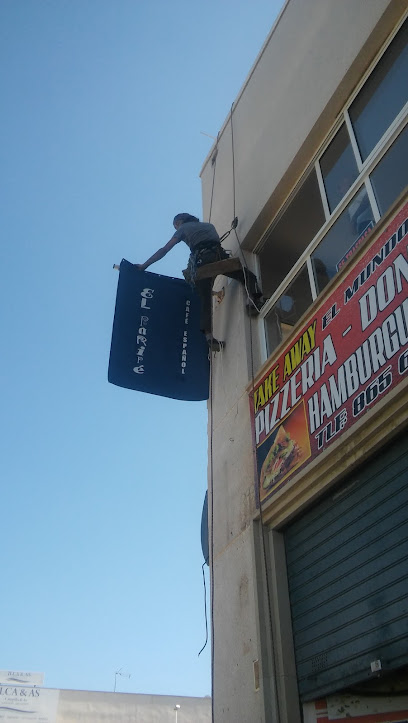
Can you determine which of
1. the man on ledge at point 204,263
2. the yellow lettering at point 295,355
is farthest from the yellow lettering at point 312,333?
the man on ledge at point 204,263

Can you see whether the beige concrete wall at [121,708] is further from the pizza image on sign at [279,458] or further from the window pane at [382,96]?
the window pane at [382,96]

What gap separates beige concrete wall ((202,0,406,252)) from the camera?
250 inches

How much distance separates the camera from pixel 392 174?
552cm

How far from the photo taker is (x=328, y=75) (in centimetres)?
671

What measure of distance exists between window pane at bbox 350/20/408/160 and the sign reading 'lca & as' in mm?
1573

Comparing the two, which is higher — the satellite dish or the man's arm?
the man's arm

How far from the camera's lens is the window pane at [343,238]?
224 inches

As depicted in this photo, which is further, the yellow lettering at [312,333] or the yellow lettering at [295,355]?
the yellow lettering at [295,355]

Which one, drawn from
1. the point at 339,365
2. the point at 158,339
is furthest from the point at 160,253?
the point at 339,365

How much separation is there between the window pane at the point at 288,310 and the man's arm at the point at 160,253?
5.90ft

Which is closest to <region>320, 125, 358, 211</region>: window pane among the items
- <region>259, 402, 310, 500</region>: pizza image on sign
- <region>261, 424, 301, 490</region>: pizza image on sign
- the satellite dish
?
<region>259, 402, 310, 500</region>: pizza image on sign

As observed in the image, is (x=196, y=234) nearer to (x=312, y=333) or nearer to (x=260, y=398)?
(x=260, y=398)

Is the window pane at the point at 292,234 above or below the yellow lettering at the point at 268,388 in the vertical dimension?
above

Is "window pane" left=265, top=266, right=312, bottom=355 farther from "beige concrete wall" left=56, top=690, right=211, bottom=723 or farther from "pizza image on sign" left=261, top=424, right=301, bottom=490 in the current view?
"beige concrete wall" left=56, top=690, right=211, bottom=723
